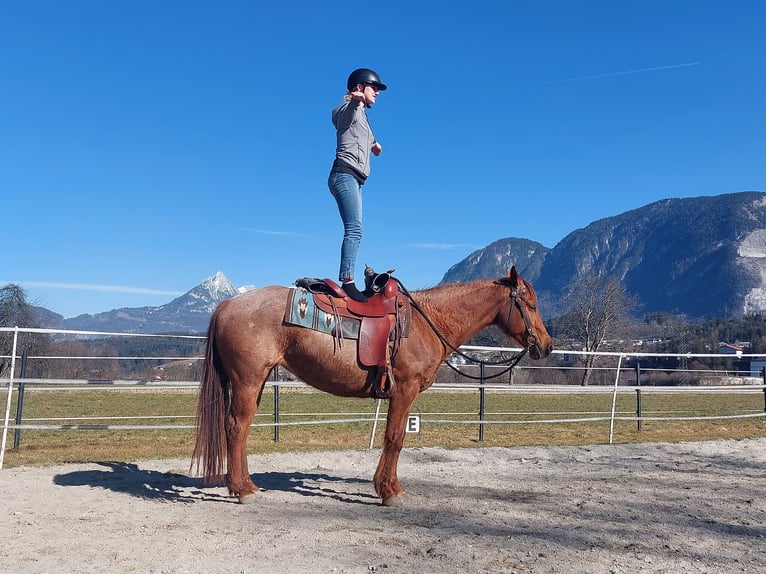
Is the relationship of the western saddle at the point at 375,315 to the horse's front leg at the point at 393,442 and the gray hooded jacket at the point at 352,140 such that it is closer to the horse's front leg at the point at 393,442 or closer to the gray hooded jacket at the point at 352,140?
the horse's front leg at the point at 393,442

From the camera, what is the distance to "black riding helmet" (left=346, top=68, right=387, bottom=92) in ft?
19.5

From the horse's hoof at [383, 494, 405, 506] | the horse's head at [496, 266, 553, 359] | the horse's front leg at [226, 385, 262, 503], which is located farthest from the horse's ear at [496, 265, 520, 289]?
the horse's front leg at [226, 385, 262, 503]

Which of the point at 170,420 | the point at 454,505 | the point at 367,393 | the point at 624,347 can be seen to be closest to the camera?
the point at 454,505

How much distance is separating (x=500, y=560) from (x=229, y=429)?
2.85m

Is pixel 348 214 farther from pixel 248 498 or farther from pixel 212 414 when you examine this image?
pixel 248 498

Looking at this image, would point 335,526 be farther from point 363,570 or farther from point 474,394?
point 474,394

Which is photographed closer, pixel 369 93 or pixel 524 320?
pixel 369 93

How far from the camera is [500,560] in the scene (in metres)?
3.92

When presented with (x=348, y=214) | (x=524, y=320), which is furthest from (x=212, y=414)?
(x=524, y=320)

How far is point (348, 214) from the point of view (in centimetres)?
593

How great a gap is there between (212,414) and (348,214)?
7.64 feet

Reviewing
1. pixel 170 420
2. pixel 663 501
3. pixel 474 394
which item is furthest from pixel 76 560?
pixel 474 394

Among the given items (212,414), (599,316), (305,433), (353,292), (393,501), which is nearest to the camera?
(393,501)

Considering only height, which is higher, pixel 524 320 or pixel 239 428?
pixel 524 320
